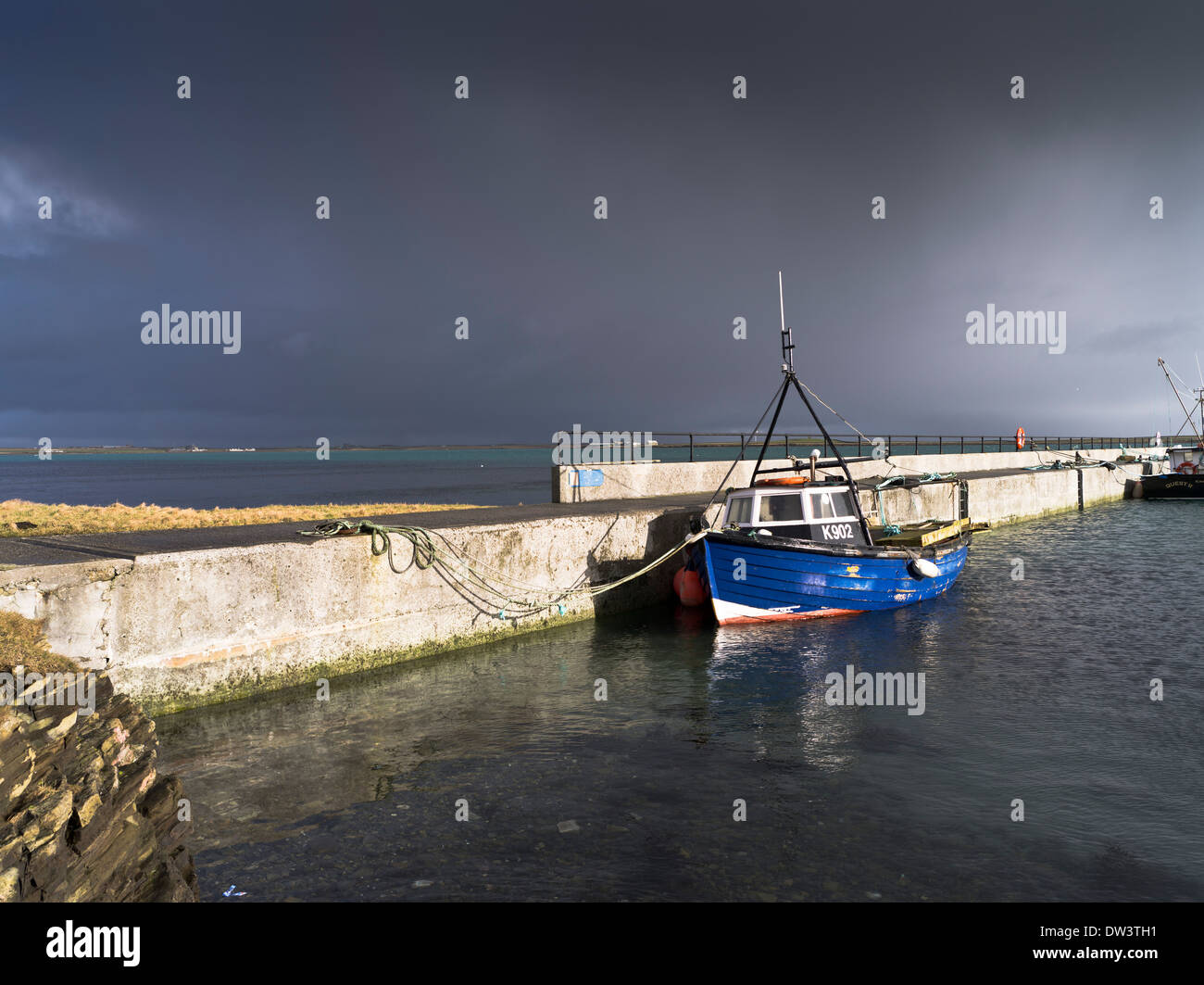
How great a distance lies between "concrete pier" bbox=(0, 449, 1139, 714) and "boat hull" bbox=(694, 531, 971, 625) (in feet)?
7.32

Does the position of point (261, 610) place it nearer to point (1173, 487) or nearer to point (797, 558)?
point (797, 558)

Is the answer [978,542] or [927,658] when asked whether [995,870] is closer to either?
[927,658]

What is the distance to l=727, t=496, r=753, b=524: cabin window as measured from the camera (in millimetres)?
14867

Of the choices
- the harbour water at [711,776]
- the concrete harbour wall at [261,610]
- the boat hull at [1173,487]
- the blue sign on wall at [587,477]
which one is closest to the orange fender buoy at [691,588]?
the harbour water at [711,776]

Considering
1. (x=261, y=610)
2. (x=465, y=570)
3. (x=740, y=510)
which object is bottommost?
(x=261, y=610)

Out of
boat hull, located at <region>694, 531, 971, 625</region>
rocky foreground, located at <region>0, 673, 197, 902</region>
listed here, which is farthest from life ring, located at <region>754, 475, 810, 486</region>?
rocky foreground, located at <region>0, 673, 197, 902</region>

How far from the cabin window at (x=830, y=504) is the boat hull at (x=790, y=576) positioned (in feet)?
2.91

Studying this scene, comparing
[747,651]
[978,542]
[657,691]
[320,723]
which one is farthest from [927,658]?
[978,542]

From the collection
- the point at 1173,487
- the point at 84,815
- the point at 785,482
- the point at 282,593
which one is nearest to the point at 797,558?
the point at 785,482

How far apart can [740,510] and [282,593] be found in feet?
28.0

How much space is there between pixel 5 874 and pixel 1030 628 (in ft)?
50.1

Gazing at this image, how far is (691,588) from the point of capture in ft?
52.3
